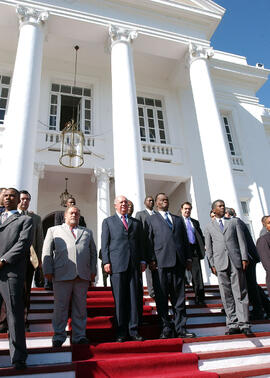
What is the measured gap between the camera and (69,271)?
139 inches

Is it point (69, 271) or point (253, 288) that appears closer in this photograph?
point (69, 271)

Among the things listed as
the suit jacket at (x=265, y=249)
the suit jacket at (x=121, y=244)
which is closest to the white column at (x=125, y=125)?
the suit jacket at (x=265, y=249)

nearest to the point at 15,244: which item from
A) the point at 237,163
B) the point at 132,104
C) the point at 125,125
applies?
the point at 125,125

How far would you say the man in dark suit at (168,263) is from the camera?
12.5 feet

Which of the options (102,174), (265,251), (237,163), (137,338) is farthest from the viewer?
(237,163)

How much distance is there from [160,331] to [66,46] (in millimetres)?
10576

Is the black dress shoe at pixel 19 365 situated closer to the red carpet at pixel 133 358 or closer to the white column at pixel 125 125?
the red carpet at pixel 133 358

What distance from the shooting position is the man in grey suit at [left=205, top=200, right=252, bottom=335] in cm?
404

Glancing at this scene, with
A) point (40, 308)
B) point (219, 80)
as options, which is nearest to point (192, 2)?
point (219, 80)

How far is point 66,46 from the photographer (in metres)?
11.2

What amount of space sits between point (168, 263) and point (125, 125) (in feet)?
16.9

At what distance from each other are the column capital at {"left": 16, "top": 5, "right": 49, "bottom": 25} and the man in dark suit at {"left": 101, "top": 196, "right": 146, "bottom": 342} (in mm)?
7429

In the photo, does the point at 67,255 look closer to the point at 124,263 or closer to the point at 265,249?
the point at 124,263

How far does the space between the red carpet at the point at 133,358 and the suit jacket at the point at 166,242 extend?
0.87 metres
